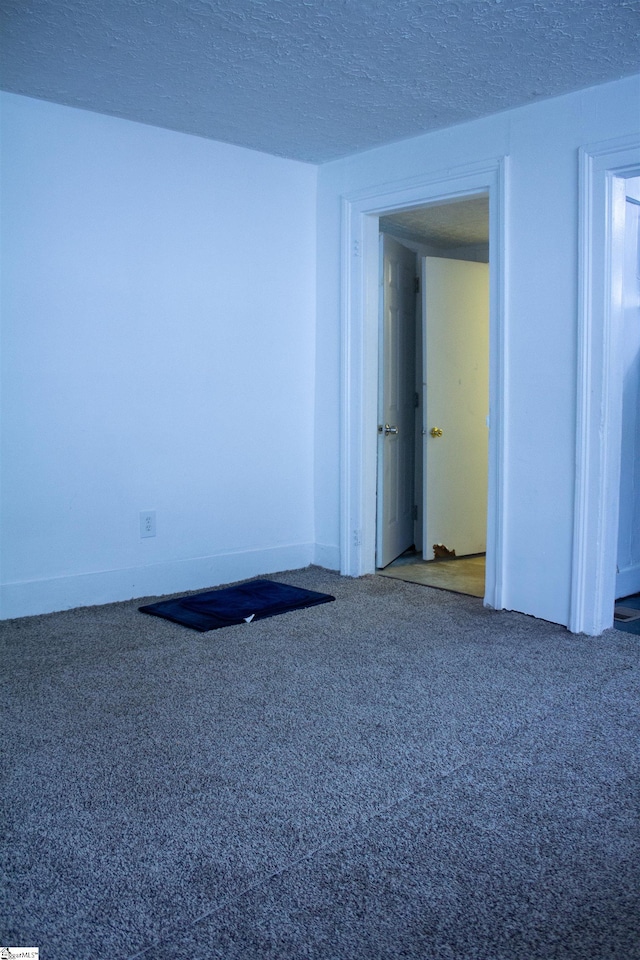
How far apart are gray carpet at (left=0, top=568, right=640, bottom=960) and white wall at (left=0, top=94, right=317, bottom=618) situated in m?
0.69

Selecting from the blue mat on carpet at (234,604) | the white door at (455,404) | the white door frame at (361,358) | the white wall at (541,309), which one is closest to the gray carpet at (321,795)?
the blue mat on carpet at (234,604)

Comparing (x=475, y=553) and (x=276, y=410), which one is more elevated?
(x=276, y=410)

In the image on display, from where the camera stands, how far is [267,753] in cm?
249

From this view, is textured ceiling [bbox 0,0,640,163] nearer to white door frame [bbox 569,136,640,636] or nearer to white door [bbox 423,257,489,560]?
white door frame [bbox 569,136,640,636]

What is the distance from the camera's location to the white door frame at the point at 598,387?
11.6 ft

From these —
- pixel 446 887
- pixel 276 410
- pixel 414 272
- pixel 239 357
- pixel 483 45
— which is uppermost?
pixel 483 45

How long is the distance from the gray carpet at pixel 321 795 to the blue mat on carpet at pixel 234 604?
27 cm

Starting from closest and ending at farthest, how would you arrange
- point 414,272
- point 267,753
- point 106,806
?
point 106,806 < point 267,753 < point 414,272

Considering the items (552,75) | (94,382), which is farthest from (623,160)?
(94,382)

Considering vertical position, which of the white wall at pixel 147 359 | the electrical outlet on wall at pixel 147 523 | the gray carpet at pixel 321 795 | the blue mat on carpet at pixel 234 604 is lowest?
the gray carpet at pixel 321 795

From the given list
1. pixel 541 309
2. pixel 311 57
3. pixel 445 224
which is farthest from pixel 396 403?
pixel 311 57

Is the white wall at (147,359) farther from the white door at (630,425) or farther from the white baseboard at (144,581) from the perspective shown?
the white door at (630,425)

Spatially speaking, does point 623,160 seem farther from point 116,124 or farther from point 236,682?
point 236,682

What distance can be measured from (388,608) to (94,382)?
1.88 meters
